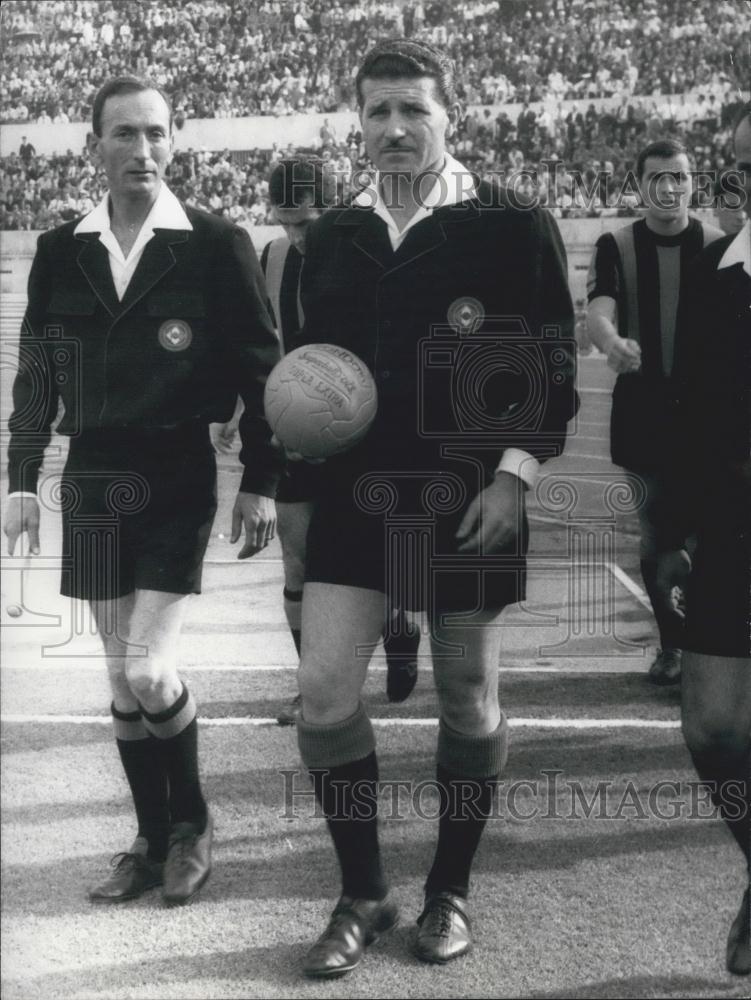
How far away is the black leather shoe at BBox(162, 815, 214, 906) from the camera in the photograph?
2812 mm

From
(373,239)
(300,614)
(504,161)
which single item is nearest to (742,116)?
(504,161)

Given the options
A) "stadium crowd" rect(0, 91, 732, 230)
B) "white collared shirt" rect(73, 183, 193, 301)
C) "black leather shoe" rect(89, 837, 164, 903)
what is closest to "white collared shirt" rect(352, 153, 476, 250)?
"stadium crowd" rect(0, 91, 732, 230)

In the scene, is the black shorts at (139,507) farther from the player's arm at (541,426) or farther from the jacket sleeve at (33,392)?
the player's arm at (541,426)

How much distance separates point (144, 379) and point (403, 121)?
0.83 metres

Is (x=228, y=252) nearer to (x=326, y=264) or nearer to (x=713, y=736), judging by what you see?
(x=326, y=264)

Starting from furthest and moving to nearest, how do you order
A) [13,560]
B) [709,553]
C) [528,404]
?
[13,560] < [528,404] < [709,553]

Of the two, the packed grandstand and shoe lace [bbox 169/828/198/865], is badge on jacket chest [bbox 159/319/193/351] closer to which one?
the packed grandstand

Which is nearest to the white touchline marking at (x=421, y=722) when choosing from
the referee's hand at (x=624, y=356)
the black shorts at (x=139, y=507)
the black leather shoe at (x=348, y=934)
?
the black shorts at (x=139, y=507)

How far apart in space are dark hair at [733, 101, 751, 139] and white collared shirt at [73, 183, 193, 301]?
1.23 metres

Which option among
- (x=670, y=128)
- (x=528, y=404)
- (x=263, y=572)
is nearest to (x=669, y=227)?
(x=670, y=128)

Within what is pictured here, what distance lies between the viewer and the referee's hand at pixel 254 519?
9.09 ft

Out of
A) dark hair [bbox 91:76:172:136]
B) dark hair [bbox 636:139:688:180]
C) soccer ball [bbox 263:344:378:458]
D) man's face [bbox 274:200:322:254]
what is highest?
dark hair [bbox 91:76:172:136]

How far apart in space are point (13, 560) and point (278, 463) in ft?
2.27

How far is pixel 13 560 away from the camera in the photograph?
9.30 feet
